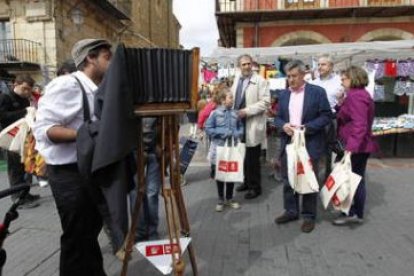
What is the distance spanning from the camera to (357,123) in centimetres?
468

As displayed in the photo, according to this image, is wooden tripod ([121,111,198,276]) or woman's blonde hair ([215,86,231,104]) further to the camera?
woman's blonde hair ([215,86,231,104])

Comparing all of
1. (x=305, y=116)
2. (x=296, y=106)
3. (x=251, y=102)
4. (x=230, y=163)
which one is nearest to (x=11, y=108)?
(x=230, y=163)

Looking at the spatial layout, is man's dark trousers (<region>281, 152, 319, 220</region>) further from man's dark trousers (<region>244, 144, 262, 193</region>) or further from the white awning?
the white awning

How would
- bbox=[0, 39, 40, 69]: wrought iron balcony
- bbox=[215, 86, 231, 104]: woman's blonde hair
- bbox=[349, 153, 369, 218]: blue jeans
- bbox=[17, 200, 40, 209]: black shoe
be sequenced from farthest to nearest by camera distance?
1. bbox=[0, 39, 40, 69]: wrought iron balcony
2. bbox=[17, 200, 40, 209]: black shoe
3. bbox=[215, 86, 231, 104]: woman's blonde hair
4. bbox=[349, 153, 369, 218]: blue jeans

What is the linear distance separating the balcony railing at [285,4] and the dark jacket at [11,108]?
433 inches

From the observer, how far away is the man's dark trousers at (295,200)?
15.7ft

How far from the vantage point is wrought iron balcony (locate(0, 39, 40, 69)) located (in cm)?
2012

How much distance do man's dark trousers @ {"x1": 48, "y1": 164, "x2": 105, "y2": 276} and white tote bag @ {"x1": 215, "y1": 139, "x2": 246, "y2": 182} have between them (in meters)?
2.48

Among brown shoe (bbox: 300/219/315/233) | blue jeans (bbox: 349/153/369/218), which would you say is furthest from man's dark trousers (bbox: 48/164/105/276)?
blue jeans (bbox: 349/153/369/218)

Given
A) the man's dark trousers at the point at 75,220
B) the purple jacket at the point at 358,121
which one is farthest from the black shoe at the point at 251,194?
the man's dark trousers at the point at 75,220

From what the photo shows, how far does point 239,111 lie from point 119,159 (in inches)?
134

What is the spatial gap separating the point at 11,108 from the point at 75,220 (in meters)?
3.73

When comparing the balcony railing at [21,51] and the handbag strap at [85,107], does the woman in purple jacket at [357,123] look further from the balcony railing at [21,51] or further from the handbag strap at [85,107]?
the balcony railing at [21,51]

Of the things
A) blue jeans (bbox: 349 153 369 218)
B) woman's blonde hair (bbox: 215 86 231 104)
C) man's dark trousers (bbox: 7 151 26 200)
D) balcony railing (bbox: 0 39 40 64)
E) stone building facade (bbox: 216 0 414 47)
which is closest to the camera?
blue jeans (bbox: 349 153 369 218)
